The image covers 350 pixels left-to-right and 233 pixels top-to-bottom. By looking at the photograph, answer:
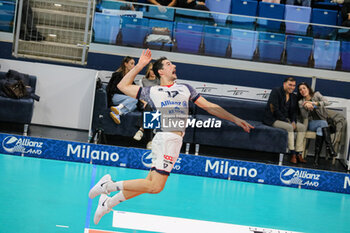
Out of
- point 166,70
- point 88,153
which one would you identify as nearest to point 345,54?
point 166,70

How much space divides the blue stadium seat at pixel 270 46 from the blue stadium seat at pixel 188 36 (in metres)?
1.08

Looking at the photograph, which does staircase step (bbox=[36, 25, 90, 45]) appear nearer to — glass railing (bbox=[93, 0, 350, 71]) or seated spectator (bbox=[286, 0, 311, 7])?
glass railing (bbox=[93, 0, 350, 71])

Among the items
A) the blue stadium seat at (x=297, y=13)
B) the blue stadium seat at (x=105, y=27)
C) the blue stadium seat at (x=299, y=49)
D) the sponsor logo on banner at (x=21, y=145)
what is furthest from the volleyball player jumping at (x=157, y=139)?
the blue stadium seat at (x=297, y=13)

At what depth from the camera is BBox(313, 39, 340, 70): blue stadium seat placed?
28.6 ft

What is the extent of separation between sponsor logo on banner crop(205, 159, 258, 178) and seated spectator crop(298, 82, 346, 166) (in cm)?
114

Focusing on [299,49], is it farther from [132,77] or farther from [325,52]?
[132,77]

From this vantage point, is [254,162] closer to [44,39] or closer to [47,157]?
[47,157]

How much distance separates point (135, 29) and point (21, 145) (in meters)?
2.73

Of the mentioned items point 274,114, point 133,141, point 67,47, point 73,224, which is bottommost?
point 73,224

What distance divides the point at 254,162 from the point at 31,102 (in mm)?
3899

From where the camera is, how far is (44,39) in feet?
26.9

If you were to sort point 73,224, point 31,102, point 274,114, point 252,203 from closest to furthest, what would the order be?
point 73,224 → point 252,203 → point 274,114 → point 31,102

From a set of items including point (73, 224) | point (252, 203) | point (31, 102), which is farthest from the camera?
point (31, 102)

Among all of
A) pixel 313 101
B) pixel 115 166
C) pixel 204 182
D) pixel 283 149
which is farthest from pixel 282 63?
pixel 115 166
